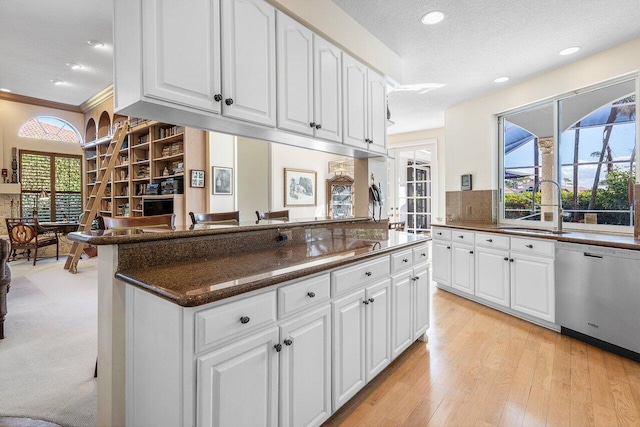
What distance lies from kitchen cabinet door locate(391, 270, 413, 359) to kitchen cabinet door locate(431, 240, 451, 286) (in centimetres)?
179

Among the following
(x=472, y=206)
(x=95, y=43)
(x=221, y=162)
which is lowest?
(x=472, y=206)

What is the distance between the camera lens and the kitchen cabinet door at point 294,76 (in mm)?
2006

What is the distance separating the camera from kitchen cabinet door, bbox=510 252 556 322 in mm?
2858

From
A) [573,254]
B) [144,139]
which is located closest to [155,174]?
[144,139]

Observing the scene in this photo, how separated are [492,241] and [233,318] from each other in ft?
10.1

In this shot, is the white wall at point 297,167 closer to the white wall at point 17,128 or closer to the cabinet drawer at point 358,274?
the cabinet drawer at point 358,274

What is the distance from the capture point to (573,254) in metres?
2.67

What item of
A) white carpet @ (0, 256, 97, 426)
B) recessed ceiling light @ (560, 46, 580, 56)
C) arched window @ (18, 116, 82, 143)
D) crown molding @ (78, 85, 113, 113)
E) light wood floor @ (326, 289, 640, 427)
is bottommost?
light wood floor @ (326, 289, 640, 427)

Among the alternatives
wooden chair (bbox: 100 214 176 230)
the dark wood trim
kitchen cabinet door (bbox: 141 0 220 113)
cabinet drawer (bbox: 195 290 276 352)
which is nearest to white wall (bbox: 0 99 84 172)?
the dark wood trim

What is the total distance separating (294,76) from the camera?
2098mm

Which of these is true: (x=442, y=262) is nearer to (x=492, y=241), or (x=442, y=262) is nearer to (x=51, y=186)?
(x=492, y=241)

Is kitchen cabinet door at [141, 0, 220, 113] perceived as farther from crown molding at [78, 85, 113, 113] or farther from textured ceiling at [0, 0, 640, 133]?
crown molding at [78, 85, 113, 113]

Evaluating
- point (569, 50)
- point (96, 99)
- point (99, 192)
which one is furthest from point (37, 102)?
point (569, 50)

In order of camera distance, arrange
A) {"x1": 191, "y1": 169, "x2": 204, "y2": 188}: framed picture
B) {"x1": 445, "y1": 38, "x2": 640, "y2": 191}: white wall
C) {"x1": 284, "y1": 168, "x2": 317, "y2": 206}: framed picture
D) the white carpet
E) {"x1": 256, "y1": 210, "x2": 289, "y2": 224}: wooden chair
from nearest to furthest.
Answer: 1. the white carpet
2. {"x1": 445, "y1": 38, "x2": 640, "y2": 191}: white wall
3. {"x1": 256, "y1": 210, "x2": 289, "y2": 224}: wooden chair
4. {"x1": 191, "y1": 169, "x2": 204, "y2": 188}: framed picture
5. {"x1": 284, "y1": 168, "x2": 317, "y2": 206}: framed picture
